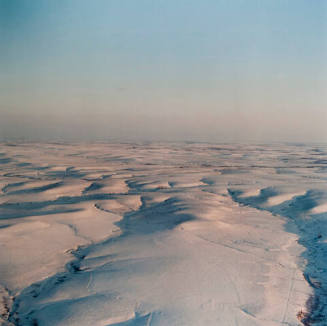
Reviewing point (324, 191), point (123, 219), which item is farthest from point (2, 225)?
point (324, 191)

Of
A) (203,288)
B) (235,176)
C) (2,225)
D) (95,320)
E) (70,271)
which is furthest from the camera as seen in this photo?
(235,176)

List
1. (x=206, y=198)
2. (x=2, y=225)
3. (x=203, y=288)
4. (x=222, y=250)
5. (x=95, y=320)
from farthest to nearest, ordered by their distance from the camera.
→ (x=206, y=198) → (x=2, y=225) → (x=222, y=250) → (x=203, y=288) → (x=95, y=320)

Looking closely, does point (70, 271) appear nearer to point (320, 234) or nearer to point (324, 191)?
point (320, 234)

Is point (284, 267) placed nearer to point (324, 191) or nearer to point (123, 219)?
point (123, 219)

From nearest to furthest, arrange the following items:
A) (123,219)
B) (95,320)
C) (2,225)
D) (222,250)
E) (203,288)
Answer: (95,320) → (203,288) → (222,250) → (2,225) → (123,219)

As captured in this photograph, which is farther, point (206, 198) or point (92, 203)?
point (206, 198)

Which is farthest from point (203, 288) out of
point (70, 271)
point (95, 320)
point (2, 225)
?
point (2, 225)
